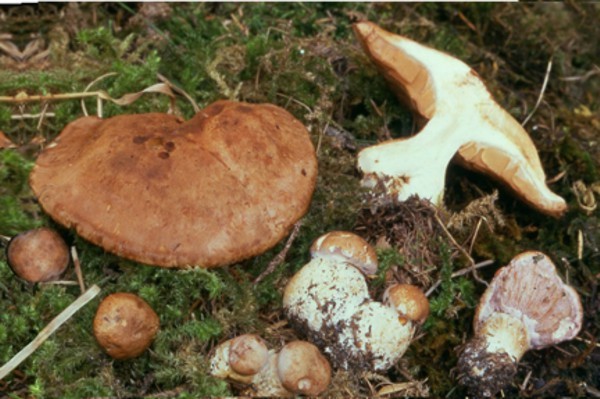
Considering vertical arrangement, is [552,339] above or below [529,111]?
below

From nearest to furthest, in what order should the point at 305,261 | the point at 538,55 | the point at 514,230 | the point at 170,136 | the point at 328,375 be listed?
the point at 328,375 < the point at 170,136 < the point at 305,261 < the point at 514,230 < the point at 538,55

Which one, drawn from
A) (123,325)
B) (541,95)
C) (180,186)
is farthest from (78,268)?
(541,95)

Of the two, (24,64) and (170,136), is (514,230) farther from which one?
(24,64)

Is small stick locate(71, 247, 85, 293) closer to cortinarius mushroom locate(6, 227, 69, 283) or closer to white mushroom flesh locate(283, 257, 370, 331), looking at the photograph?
cortinarius mushroom locate(6, 227, 69, 283)

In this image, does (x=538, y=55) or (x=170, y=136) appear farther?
(x=538, y=55)

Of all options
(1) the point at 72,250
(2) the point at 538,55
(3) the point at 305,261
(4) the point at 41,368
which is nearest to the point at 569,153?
(2) the point at 538,55

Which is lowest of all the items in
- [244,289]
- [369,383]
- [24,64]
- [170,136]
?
[369,383]

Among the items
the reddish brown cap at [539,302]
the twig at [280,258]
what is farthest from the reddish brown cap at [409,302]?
the twig at [280,258]

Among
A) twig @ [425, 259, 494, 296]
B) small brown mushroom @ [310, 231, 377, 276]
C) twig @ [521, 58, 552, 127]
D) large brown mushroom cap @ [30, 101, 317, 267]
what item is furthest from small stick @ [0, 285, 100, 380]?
twig @ [521, 58, 552, 127]
